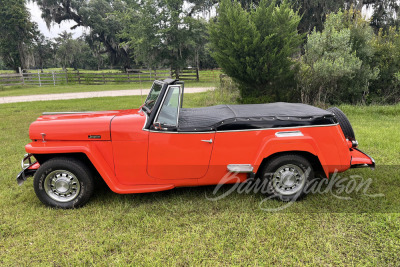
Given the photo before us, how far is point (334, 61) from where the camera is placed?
8.16m

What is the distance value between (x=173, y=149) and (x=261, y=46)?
6.13 metres

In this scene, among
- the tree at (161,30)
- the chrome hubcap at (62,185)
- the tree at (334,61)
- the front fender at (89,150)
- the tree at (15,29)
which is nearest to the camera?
the front fender at (89,150)

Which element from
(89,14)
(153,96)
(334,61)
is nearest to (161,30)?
(89,14)

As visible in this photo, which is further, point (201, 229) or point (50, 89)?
point (50, 89)

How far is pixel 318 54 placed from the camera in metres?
8.70

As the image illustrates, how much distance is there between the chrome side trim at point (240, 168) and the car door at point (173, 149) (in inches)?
11.3

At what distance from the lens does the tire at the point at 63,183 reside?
10.1 feet

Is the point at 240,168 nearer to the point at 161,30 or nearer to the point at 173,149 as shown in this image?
the point at 173,149

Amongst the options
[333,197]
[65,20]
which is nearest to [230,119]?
[333,197]

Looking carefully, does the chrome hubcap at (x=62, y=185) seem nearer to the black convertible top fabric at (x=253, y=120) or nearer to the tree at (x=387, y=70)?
the black convertible top fabric at (x=253, y=120)

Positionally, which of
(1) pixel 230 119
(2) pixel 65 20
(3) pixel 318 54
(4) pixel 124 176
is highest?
(2) pixel 65 20

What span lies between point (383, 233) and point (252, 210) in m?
1.37

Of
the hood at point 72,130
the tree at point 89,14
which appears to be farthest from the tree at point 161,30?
the hood at point 72,130

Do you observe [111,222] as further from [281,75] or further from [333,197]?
[281,75]
